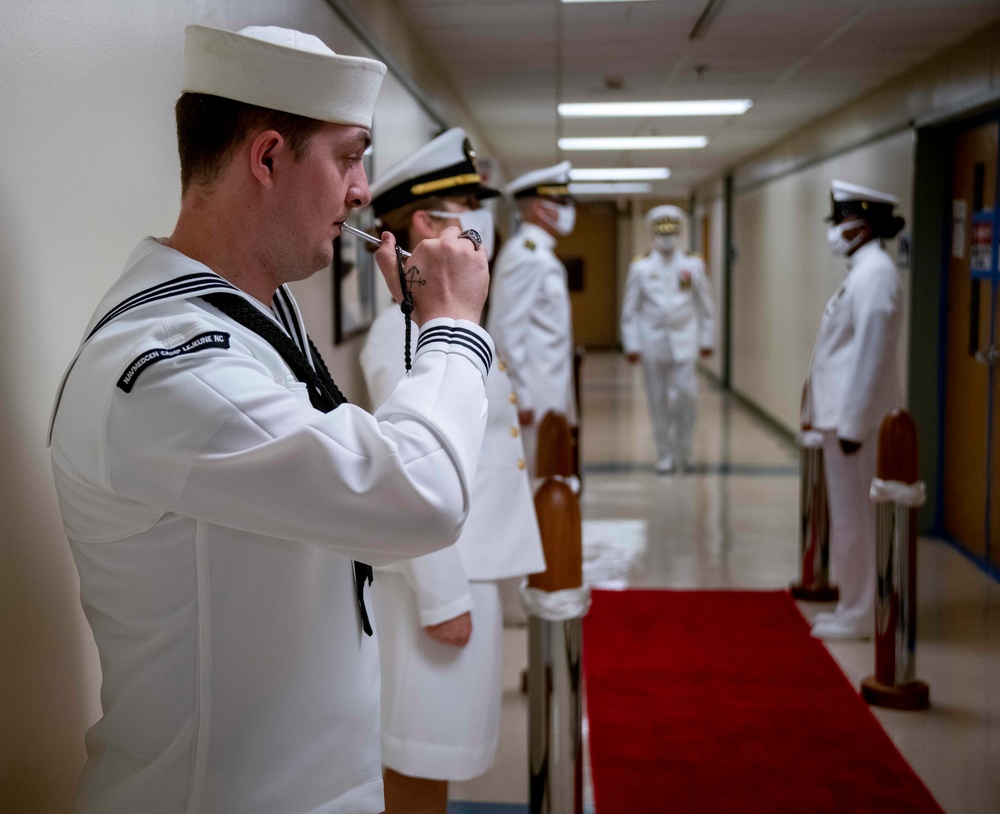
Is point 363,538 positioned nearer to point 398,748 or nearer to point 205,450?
point 205,450

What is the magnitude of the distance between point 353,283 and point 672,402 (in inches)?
192

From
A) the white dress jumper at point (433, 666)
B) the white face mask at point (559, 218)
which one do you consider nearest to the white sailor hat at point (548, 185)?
the white face mask at point (559, 218)

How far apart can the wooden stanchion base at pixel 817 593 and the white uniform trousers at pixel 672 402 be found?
10.2 ft

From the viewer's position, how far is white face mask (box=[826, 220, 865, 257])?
13.7 ft

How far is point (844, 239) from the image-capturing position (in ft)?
13.9

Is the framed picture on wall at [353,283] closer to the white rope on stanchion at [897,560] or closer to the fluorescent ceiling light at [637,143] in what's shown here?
the white rope on stanchion at [897,560]

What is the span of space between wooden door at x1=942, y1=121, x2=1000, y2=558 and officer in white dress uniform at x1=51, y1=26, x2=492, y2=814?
455 centimetres

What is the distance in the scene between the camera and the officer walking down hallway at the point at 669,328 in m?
7.91

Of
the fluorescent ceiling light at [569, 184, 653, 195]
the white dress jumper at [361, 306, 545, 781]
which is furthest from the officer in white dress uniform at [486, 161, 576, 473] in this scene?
the fluorescent ceiling light at [569, 184, 653, 195]

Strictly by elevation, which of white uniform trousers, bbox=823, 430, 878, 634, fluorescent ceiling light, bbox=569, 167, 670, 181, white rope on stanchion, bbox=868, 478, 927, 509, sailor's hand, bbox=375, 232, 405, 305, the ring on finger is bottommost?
white uniform trousers, bbox=823, 430, 878, 634

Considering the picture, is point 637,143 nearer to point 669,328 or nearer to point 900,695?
point 669,328

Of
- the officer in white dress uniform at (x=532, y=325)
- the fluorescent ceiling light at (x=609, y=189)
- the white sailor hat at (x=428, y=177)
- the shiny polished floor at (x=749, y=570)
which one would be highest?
the fluorescent ceiling light at (x=609, y=189)

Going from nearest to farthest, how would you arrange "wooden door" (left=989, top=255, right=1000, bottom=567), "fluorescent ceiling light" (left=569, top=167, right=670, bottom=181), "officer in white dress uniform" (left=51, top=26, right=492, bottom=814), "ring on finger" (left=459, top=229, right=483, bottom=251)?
"officer in white dress uniform" (left=51, top=26, right=492, bottom=814)
"ring on finger" (left=459, top=229, right=483, bottom=251)
"wooden door" (left=989, top=255, right=1000, bottom=567)
"fluorescent ceiling light" (left=569, top=167, right=670, bottom=181)

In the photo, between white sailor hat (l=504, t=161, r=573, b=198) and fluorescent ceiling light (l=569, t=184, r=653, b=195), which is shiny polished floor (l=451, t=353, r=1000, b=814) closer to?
white sailor hat (l=504, t=161, r=573, b=198)
